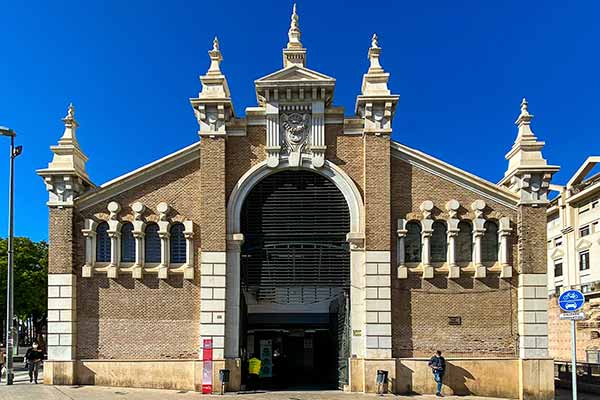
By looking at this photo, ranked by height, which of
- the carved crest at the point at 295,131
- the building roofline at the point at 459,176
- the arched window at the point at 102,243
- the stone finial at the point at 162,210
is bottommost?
the arched window at the point at 102,243

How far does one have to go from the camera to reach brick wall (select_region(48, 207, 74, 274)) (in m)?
22.4

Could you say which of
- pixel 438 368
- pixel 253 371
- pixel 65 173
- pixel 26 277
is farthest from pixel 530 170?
pixel 26 277

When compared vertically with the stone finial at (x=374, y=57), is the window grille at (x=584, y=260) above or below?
below

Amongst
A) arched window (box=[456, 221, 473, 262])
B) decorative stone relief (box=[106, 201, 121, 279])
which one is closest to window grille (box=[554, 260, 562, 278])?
arched window (box=[456, 221, 473, 262])

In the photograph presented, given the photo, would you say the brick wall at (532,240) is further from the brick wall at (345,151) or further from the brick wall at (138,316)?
the brick wall at (138,316)

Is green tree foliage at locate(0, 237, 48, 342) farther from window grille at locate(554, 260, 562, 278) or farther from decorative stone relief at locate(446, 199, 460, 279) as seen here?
window grille at locate(554, 260, 562, 278)

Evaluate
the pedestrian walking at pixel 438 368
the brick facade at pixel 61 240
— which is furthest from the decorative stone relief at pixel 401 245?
the brick facade at pixel 61 240

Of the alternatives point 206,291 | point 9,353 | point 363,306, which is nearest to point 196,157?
point 206,291

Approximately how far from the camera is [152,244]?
22969 millimetres

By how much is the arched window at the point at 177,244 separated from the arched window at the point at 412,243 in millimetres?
8474

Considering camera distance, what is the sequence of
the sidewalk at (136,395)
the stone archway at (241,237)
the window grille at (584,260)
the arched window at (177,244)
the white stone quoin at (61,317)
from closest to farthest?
the sidewalk at (136,395) → the white stone quoin at (61,317) → the stone archway at (241,237) → the arched window at (177,244) → the window grille at (584,260)

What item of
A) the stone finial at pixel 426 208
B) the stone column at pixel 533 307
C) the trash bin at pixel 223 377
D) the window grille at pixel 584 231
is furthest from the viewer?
the window grille at pixel 584 231

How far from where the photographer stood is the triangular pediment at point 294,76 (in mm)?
22734

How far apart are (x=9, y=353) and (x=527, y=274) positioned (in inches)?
795
